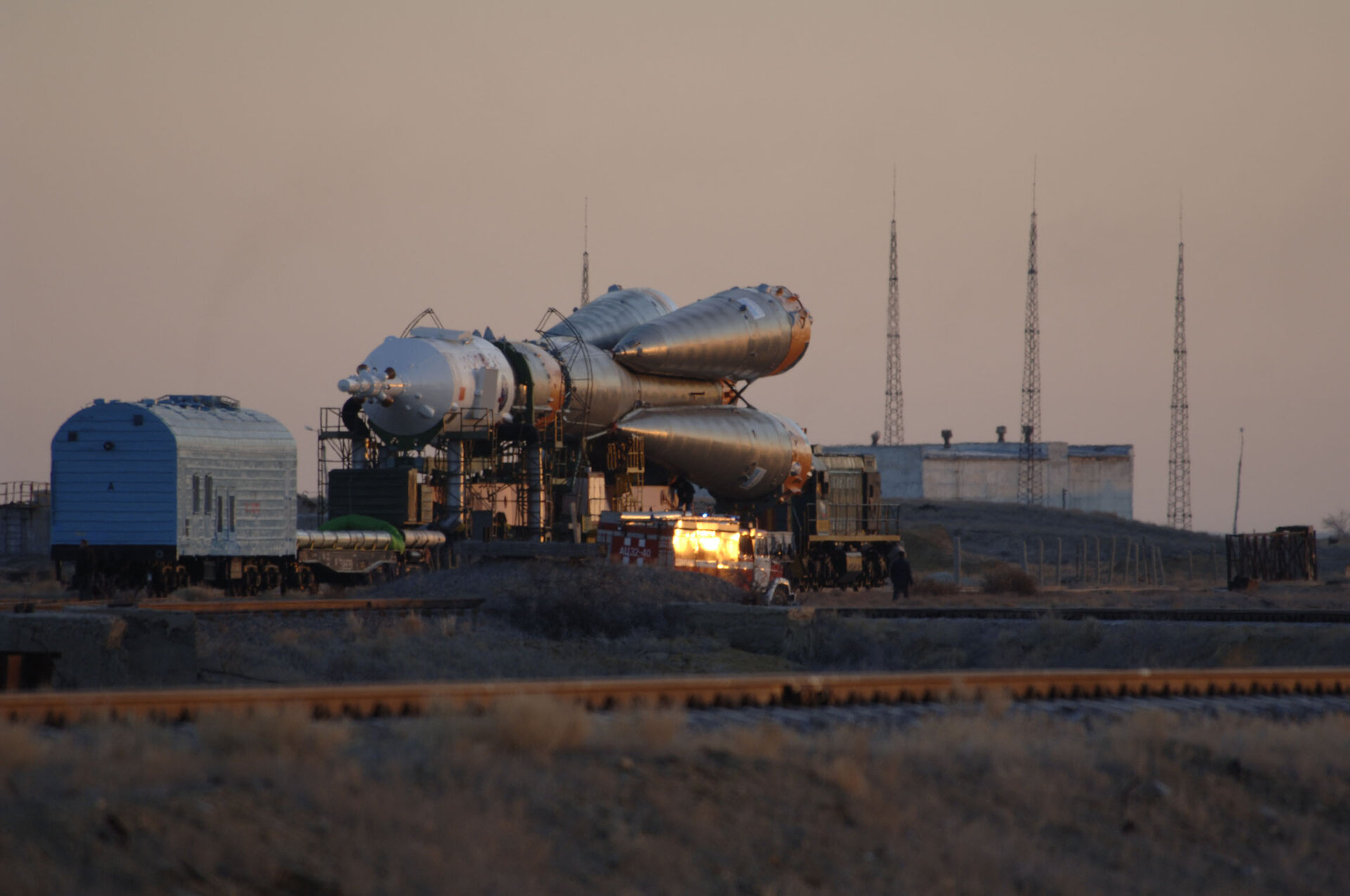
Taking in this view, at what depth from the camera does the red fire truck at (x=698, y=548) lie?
35156mm

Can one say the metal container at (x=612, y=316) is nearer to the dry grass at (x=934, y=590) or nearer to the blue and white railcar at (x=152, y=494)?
the dry grass at (x=934, y=590)

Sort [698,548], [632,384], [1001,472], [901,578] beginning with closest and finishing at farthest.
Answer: [698,548], [901,578], [632,384], [1001,472]

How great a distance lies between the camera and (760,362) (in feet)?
181

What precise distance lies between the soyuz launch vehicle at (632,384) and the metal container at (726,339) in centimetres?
5

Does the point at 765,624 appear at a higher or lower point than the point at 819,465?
lower

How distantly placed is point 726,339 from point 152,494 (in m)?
23.8

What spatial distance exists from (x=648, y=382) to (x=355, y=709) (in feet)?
134

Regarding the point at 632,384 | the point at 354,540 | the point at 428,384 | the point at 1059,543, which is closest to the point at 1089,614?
the point at 354,540

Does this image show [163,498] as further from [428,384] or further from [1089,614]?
[1089,614]

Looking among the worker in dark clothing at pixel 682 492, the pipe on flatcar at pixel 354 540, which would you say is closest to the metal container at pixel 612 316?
the worker in dark clothing at pixel 682 492

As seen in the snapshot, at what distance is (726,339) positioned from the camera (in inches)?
2095

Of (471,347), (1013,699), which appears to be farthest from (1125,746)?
(471,347)

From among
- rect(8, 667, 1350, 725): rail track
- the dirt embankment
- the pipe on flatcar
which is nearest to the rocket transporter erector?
the pipe on flatcar

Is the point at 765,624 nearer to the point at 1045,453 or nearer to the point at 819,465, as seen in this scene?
the point at 819,465
